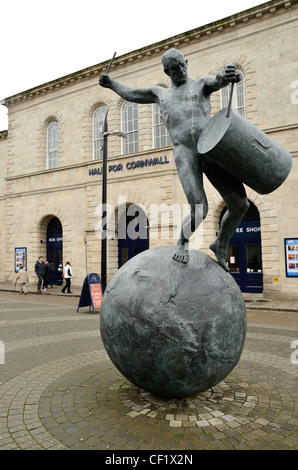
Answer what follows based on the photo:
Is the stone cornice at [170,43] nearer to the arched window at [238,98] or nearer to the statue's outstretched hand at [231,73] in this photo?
the arched window at [238,98]

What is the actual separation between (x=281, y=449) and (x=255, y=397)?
1.19 m

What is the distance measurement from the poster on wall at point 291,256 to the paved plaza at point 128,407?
865cm

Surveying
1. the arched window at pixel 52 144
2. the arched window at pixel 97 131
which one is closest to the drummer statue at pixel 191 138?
the arched window at pixel 97 131

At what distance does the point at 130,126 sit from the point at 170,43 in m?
4.79

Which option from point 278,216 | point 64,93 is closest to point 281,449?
point 278,216

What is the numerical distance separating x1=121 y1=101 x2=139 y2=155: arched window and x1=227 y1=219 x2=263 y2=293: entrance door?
7689 mm

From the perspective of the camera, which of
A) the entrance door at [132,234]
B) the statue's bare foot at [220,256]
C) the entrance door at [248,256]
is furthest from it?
the entrance door at [132,234]

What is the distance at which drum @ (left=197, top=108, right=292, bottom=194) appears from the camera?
364 centimetres

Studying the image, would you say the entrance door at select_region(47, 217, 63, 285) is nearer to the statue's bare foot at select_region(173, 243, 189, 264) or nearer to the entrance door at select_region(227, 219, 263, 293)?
the entrance door at select_region(227, 219, 263, 293)

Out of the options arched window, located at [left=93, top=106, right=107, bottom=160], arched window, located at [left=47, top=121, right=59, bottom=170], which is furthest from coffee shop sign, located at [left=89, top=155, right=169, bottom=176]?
arched window, located at [left=47, top=121, right=59, bottom=170]

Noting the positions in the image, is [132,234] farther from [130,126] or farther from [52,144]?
[52,144]

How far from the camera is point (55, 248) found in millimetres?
23688

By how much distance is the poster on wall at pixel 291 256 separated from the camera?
15084mm
